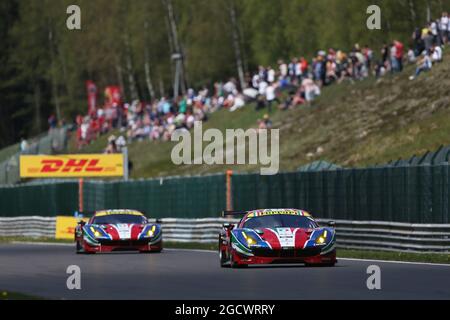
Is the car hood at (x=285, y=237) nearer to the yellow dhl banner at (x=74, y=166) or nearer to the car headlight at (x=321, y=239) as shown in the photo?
the car headlight at (x=321, y=239)

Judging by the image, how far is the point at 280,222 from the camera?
1037 inches

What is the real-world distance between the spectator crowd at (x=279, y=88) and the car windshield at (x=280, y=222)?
83.6 feet

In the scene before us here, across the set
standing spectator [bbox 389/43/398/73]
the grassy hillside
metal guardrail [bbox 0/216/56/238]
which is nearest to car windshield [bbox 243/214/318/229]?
the grassy hillside

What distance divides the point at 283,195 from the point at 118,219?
472cm

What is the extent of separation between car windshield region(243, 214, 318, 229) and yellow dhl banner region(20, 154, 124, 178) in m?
31.3

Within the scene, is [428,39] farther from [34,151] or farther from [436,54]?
[34,151]

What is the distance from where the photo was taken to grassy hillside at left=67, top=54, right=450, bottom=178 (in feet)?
154

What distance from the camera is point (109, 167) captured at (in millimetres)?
57562

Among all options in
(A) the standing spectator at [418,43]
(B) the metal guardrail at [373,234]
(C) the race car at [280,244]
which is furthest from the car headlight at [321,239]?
(A) the standing spectator at [418,43]

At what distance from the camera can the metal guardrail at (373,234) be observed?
28906 mm

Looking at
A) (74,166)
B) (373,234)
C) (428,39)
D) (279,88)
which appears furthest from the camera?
(279,88)

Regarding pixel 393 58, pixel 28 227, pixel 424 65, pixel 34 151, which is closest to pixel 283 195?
pixel 424 65
